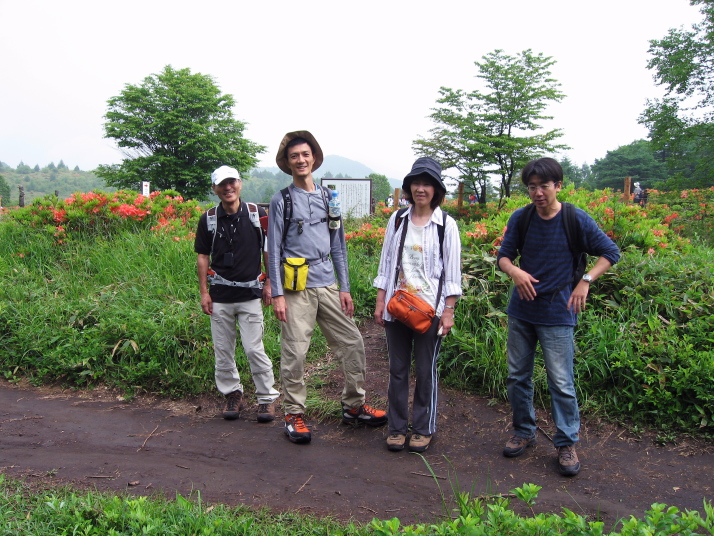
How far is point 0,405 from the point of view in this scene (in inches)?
179

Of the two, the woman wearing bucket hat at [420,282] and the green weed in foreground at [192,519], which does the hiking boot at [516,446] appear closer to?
the woman wearing bucket hat at [420,282]

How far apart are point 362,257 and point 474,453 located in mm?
4505

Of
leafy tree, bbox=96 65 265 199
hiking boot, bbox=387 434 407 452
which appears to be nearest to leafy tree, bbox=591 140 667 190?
leafy tree, bbox=96 65 265 199

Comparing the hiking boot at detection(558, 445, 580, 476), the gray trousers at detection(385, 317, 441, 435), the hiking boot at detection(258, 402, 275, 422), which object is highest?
the gray trousers at detection(385, 317, 441, 435)

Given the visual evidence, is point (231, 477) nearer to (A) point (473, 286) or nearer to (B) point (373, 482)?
(B) point (373, 482)

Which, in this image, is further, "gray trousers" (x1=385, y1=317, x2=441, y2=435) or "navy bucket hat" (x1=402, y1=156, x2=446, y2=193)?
"gray trousers" (x1=385, y1=317, x2=441, y2=435)

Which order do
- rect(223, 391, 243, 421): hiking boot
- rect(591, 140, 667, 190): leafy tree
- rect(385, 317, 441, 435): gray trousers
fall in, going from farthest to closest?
rect(591, 140, 667, 190): leafy tree → rect(223, 391, 243, 421): hiking boot → rect(385, 317, 441, 435): gray trousers

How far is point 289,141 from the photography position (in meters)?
3.68

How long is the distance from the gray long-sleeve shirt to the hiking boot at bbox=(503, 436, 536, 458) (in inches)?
59.8

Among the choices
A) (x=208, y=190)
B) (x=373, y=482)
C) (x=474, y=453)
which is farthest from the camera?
(x=208, y=190)

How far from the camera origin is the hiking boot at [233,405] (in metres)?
4.21

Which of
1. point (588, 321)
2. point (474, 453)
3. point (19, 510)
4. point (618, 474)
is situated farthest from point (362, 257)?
point (19, 510)

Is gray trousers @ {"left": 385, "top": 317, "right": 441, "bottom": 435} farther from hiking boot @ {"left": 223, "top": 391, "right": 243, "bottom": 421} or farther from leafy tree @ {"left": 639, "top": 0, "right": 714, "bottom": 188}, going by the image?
leafy tree @ {"left": 639, "top": 0, "right": 714, "bottom": 188}

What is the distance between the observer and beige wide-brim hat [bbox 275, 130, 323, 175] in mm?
3684
